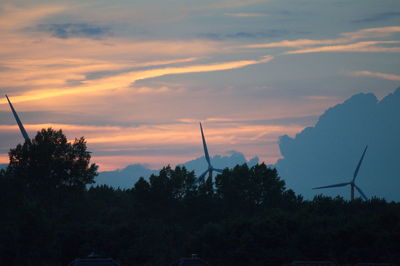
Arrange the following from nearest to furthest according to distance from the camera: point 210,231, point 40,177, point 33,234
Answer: point 33,234 → point 210,231 → point 40,177

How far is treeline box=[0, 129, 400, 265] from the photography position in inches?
4018

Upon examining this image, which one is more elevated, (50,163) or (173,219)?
(50,163)

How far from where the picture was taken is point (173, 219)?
13438 cm

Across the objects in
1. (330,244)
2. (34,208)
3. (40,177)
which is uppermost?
Result: (40,177)

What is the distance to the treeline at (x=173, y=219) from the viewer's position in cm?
10206

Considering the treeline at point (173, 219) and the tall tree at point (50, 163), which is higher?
the tall tree at point (50, 163)

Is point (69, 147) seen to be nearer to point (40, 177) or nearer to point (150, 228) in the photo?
point (40, 177)

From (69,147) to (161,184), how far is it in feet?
64.7

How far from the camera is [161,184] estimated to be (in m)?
139

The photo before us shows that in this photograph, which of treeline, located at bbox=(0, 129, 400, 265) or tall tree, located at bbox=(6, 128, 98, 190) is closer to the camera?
treeline, located at bbox=(0, 129, 400, 265)

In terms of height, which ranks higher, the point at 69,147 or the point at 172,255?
the point at 69,147

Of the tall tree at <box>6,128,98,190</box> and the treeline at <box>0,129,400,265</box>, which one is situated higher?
the tall tree at <box>6,128,98,190</box>

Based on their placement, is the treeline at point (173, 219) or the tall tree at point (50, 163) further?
the tall tree at point (50, 163)

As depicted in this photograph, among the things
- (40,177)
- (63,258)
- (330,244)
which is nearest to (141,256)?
(63,258)
